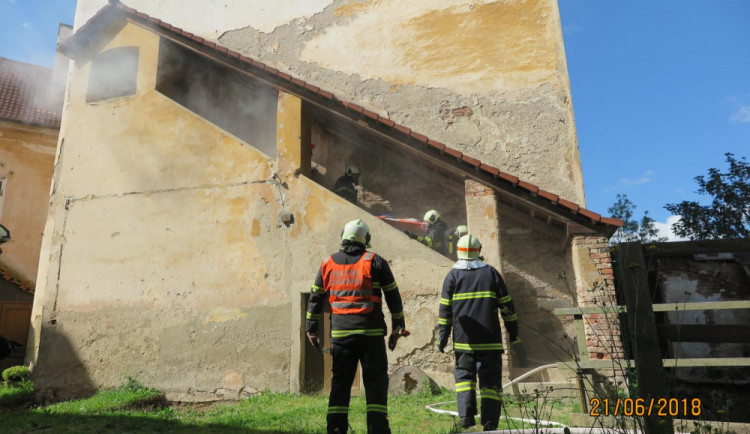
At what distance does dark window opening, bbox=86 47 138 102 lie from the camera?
1044 cm

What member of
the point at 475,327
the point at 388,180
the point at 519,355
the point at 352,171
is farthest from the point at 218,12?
the point at 475,327

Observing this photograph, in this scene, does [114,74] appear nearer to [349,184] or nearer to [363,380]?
[349,184]

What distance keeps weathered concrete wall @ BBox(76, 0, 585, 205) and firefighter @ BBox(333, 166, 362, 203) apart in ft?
6.28

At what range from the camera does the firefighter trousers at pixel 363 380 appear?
3.92m

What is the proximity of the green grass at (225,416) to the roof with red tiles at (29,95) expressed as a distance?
13209 mm

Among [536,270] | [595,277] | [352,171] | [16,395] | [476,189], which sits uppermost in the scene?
[352,171]

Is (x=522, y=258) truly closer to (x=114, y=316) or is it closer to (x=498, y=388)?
(x=498, y=388)

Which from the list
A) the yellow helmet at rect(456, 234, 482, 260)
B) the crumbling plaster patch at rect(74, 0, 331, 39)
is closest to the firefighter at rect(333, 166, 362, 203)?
the yellow helmet at rect(456, 234, 482, 260)

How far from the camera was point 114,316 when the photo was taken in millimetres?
8742

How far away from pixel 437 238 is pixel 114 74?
25.4ft

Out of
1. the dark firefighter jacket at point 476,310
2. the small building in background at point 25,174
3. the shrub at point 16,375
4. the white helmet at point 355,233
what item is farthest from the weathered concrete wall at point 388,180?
the small building in background at point 25,174

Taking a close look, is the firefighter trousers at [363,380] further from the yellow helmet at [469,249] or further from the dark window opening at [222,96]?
the dark window opening at [222,96]

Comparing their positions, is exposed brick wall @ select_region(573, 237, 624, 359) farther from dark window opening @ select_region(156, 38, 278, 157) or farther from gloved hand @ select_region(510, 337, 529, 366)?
dark window opening @ select_region(156, 38, 278, 157)

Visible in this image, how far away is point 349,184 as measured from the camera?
9688 mm
